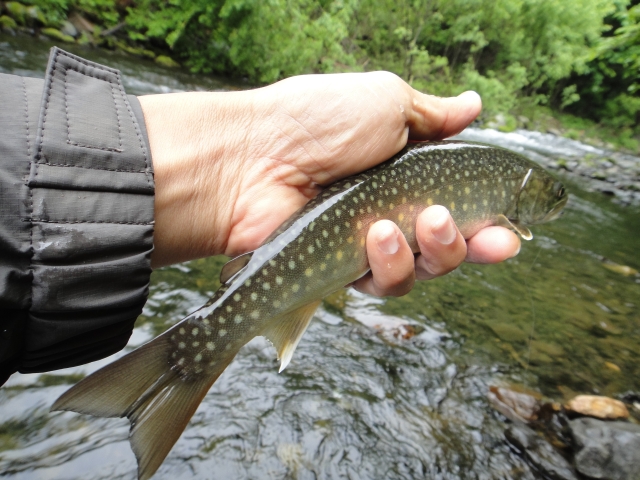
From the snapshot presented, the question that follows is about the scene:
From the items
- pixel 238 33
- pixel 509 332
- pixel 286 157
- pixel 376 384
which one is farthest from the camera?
pixel 238 33

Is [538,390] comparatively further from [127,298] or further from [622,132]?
[622,132]

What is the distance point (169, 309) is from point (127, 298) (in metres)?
3.01

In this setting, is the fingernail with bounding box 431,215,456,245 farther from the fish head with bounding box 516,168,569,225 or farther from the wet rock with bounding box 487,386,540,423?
the wet rock with bounding box 487,386,540,423

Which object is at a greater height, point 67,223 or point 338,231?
point 67,223

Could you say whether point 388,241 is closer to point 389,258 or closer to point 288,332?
point 389,258

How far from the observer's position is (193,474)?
117 inches

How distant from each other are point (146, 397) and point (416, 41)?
29526 millimetres

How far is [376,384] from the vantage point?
3959 millimetres

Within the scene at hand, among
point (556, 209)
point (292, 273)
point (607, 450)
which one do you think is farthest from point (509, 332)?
point (292, 273)

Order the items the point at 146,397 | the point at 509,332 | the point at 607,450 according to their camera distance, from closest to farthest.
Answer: the point at 146,397
the point at 607,450
the point at 509,332

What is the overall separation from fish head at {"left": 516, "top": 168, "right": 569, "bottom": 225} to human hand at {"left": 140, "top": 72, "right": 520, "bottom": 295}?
1.31ft

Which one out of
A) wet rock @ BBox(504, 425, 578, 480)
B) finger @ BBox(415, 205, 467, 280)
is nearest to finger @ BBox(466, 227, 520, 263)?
finger @ BBox(415, 205, 467, 280)

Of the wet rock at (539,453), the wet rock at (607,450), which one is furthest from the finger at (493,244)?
the wet rock at (607,450)

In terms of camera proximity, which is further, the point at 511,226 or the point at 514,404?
the point at 514,404
